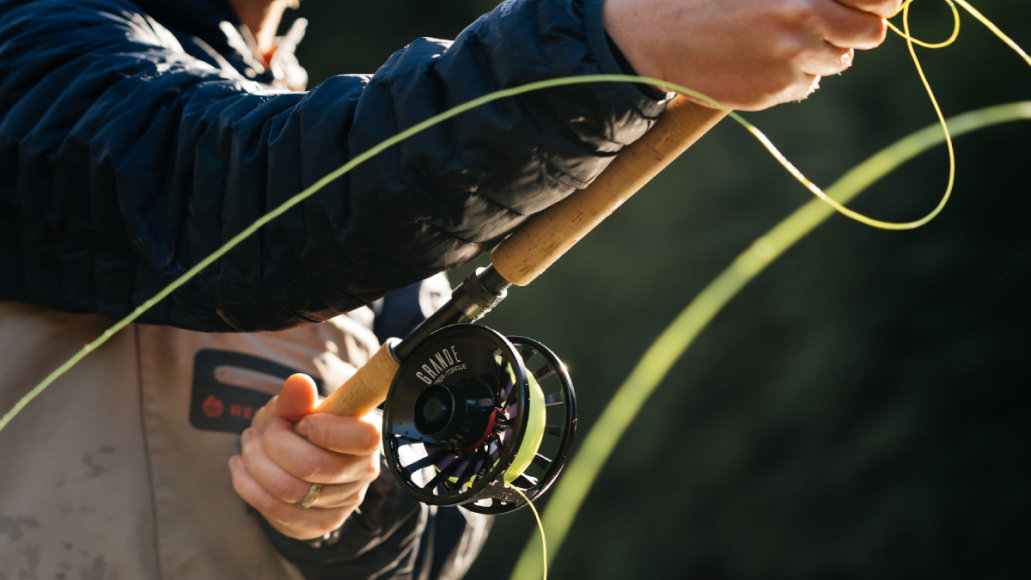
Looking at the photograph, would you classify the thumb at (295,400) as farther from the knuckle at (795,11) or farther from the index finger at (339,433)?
the knuckle at (795,11)

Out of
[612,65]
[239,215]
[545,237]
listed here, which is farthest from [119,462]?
[612,65]

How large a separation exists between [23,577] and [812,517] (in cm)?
168

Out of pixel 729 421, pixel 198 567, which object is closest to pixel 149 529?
pixel 198 567

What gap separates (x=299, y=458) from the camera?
738 millimetres

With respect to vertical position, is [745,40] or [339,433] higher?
[745,40]

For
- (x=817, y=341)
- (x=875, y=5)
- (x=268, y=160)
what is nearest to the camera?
(x=875, y=5)

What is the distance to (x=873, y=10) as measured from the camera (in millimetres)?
433

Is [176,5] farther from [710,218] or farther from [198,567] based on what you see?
[710,218]

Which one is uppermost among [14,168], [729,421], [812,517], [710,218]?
[14,168]

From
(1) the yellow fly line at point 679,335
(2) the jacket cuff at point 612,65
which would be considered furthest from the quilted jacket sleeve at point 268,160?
(1) the yellow fly line at point 679,335

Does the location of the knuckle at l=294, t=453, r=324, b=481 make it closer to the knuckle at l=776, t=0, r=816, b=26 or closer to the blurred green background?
the knuckle at l=776, t=0, r=816, b=26

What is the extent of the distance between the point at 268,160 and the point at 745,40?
1.15ft

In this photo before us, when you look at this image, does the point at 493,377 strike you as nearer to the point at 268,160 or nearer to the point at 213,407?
the point at 268,160

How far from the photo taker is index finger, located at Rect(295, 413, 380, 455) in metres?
0.74
